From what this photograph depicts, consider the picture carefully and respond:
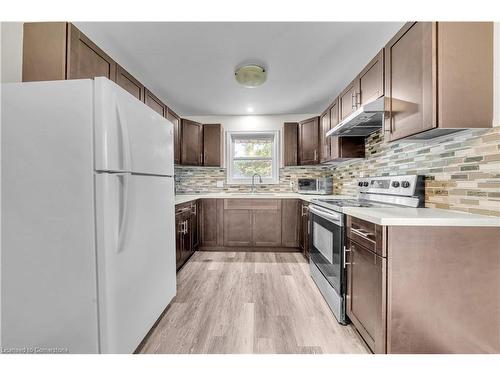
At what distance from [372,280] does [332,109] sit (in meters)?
2.13

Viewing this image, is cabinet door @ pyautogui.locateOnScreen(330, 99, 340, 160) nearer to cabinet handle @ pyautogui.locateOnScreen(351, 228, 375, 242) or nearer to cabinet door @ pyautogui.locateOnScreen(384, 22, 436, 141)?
cabinet door @ pyautogui.locateOnScreen(384, 22, 436, 141)

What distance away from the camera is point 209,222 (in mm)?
3314

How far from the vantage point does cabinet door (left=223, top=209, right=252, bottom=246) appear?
3277mm

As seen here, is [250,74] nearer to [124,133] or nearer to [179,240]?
[124,133]

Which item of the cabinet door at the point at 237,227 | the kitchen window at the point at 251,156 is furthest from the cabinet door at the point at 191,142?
the cabinet door at the point at 237,227

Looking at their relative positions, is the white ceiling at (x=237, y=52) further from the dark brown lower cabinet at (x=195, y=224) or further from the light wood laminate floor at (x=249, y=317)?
the light wood laminate floor at (x=249, y=317)

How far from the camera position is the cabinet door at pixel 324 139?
2879 millimetres

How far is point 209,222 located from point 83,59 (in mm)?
2393

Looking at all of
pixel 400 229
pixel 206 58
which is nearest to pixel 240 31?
pixel 206 58

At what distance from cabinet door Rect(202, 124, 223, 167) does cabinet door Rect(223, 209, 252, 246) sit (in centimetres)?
89

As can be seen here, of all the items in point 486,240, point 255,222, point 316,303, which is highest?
point 486,240

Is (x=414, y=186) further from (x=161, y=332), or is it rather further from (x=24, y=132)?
(x=24, y=132)

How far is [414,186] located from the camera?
1.60 meters

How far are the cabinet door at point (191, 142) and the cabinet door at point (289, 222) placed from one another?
61.9 inches
